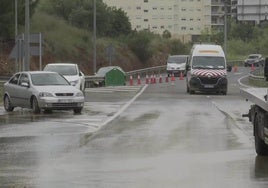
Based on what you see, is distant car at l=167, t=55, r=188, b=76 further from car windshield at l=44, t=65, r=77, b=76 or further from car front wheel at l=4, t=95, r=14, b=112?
car front wheel at l=4, t=95, r=14, b=112

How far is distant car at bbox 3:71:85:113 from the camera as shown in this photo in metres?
23.1

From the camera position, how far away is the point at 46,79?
2473 centimetres

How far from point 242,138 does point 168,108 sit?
394 inches

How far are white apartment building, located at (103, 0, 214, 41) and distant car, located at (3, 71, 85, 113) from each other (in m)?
131

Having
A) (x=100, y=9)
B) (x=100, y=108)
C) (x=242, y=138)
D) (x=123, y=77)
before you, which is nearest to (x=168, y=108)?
(x=100, y=108)

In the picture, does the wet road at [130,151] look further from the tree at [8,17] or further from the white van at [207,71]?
the tree at [8,17]

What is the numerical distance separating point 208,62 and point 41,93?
52.0 ft

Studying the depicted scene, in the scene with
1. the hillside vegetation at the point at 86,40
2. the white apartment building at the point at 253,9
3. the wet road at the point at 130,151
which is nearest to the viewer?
the wet road at the point at 130,151

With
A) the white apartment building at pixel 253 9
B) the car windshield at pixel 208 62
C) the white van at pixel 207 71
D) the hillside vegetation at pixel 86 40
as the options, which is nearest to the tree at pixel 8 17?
the hillside vegetation at pixel 86 40

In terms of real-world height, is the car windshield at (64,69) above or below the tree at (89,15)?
below

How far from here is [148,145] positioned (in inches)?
569

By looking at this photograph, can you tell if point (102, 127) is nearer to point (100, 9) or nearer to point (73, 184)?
point (73, 184)

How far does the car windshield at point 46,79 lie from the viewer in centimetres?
2438

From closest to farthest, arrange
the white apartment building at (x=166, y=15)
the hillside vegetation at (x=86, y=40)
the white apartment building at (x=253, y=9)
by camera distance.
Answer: the white apartment building at (x=253, y=9), the hillside vegetation at (x=86, y=40), the white apartment building at (x=166, y=15)
